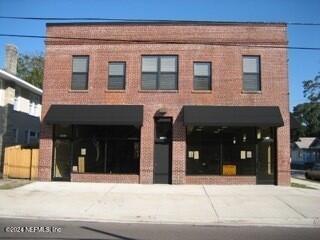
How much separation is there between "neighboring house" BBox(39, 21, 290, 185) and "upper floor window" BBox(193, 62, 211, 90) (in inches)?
2.0

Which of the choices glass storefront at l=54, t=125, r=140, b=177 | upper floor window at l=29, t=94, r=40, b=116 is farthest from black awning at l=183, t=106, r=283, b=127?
upper floor window at l=29, t=94, r=40, b=116

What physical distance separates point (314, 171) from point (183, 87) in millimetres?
16014

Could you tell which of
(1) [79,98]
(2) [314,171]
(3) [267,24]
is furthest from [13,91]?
(2) [314,171]

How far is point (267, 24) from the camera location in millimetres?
23750

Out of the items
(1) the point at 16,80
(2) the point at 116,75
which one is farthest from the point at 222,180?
(1) the point at 16,80

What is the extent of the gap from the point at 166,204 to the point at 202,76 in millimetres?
9432

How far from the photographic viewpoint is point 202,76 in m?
23.9

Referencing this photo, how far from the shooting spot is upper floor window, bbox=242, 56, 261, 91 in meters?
23.8

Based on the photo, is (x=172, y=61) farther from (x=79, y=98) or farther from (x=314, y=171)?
(x=314, y=171)

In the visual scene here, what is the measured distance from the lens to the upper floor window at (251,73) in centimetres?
2380

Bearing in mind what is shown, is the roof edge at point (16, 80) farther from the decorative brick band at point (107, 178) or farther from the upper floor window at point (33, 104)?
the decorative brick band at point (107, 178)

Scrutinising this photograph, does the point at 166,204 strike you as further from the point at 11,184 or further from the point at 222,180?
the point at 11,184

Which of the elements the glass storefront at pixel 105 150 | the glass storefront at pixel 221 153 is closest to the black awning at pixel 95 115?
the glass storefront at pixel 105 150

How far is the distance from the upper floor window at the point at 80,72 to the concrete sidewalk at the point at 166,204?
5201 millimetres
